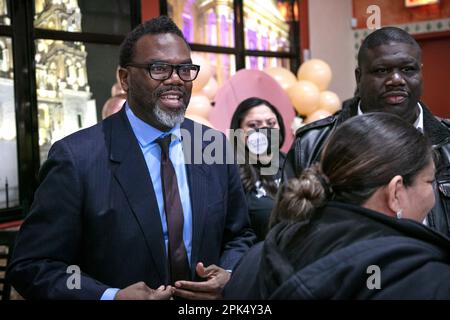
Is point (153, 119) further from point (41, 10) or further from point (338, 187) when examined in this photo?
point (41, 10)

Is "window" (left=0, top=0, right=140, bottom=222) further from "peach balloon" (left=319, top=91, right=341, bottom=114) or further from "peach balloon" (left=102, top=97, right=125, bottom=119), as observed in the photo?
"peach balloon" (left=319, top=91, right=341, bottom=114)

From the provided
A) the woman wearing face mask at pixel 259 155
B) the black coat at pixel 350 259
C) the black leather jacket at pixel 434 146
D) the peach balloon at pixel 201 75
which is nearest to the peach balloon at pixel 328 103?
the peach balloon at pixel 201 75

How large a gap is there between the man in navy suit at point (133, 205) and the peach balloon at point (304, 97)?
3.62m

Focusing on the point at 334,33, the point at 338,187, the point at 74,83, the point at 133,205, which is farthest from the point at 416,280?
the point at 334,33

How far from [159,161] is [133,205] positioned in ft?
0.56

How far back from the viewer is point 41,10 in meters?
3.94

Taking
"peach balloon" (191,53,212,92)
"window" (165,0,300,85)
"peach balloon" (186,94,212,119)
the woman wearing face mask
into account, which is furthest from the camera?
"window" (165,0,300,85)

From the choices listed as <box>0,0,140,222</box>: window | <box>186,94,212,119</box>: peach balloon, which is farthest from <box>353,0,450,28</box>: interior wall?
<box>0,0,140,222</box>: window

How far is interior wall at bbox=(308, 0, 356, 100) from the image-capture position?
6766mm

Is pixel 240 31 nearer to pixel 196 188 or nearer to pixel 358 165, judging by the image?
pixel 196 188

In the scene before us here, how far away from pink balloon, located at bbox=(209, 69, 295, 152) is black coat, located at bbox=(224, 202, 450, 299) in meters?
2.97

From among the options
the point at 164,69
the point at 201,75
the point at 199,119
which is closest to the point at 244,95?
the point at 201,75

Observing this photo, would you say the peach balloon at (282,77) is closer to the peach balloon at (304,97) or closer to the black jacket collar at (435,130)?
the peach balloon at (304,97)

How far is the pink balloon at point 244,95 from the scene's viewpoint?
157 inches
